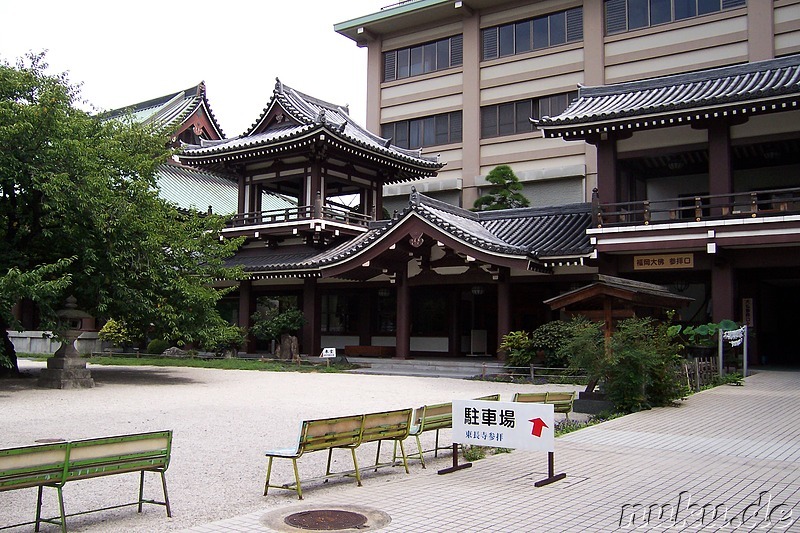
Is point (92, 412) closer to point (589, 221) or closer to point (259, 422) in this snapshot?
point (259, 422)

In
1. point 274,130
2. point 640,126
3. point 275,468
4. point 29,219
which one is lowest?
point 275,468

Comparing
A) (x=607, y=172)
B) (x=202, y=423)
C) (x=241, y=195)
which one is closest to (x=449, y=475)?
(x=202, y=423)

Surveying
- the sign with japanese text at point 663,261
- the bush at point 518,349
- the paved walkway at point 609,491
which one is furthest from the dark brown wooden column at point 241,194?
the paved walkway at point 609,491

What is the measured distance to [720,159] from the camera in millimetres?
22094

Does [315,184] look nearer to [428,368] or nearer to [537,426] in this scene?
[428,368]

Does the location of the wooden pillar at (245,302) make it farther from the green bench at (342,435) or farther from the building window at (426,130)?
the green bench at (342,435)

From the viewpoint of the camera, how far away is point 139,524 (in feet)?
21.7

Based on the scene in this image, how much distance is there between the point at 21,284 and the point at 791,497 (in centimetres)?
1539

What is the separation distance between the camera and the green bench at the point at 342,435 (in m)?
7.87

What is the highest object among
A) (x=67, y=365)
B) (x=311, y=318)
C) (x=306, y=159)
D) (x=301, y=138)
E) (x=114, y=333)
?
(x=301, y=138)

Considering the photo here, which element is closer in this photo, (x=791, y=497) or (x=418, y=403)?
(x=791, y=497)

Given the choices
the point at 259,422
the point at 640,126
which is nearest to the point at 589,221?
the point at 640,126

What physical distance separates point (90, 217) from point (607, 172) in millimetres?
16266

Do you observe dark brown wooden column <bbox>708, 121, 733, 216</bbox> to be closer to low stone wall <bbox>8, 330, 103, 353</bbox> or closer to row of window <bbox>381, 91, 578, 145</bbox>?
row of window <bbox>381, 91, 578, 145</bbox>
